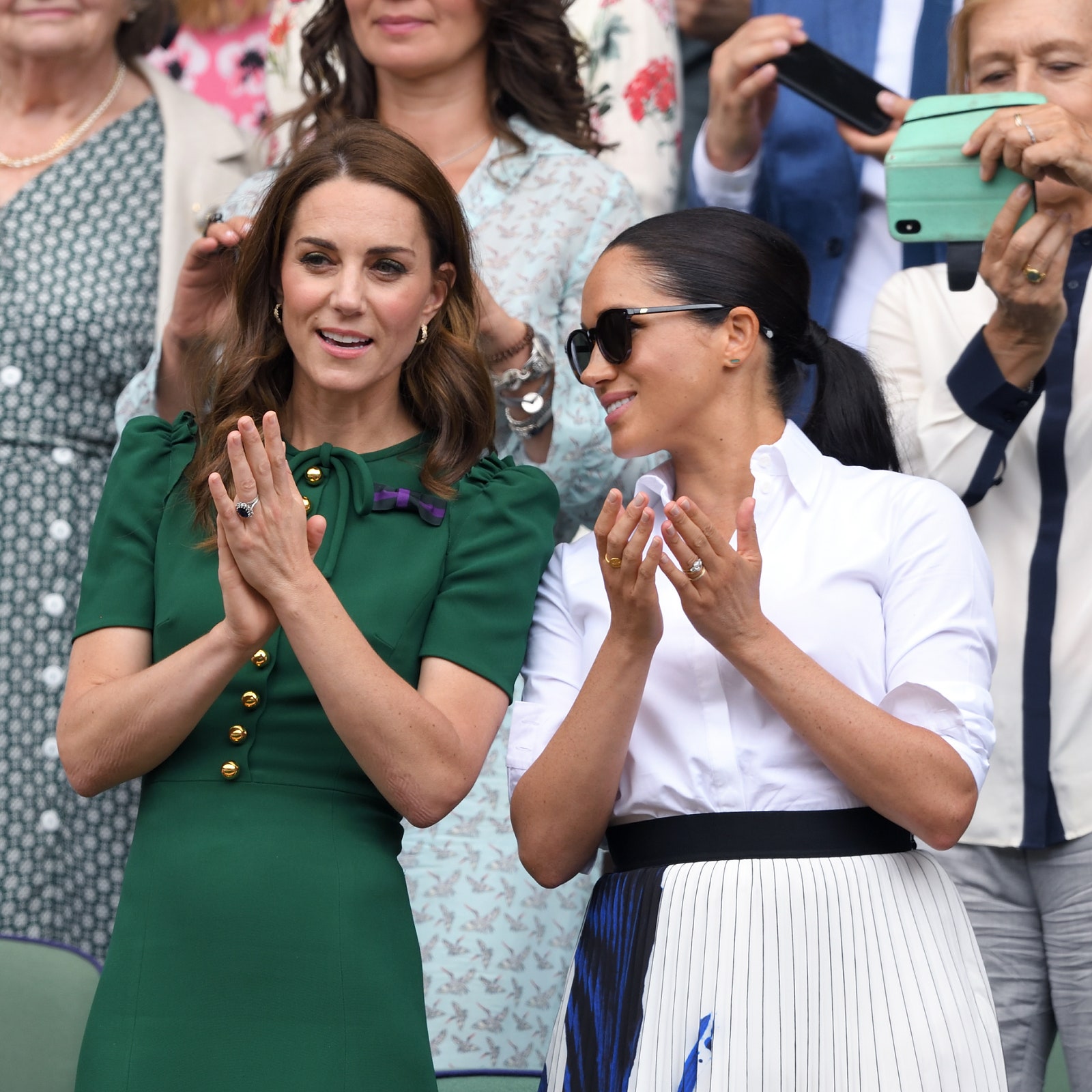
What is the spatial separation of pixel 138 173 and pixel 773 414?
1.91m

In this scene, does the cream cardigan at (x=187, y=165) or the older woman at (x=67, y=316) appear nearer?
the older woman at (x=67, y=316)

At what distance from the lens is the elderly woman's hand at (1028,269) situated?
9.80ft

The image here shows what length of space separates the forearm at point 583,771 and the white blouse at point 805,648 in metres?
0.07

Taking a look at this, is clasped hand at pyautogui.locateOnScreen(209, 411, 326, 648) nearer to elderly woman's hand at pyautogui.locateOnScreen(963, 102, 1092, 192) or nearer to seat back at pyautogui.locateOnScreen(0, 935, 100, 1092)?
seat back at pyautogui.locateOnScreen(0, 935, 100, 1092)

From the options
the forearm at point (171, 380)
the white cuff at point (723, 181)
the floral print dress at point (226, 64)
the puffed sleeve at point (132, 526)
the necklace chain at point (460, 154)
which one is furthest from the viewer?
the floral print dress at point (226, 64)

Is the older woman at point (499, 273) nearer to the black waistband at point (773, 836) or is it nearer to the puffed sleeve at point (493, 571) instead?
the puffed sleeve at point (493, 571)

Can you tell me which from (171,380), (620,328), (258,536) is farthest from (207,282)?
(258,536)

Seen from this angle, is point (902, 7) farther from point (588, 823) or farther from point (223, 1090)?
point (223, 1090)

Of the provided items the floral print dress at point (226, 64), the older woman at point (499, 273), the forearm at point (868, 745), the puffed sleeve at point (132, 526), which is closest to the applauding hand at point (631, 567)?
the forearm at point (868, 745)

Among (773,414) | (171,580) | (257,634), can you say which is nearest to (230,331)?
(171,580)

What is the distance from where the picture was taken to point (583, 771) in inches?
94.3

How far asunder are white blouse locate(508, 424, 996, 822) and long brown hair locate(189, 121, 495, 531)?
13.7 inches

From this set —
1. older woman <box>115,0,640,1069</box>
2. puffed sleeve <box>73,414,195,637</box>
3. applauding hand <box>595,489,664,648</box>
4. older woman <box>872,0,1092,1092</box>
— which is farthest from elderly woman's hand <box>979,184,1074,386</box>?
puffed sleeve <box>73,414,195,637</box>

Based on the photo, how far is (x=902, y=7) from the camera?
166 inches
